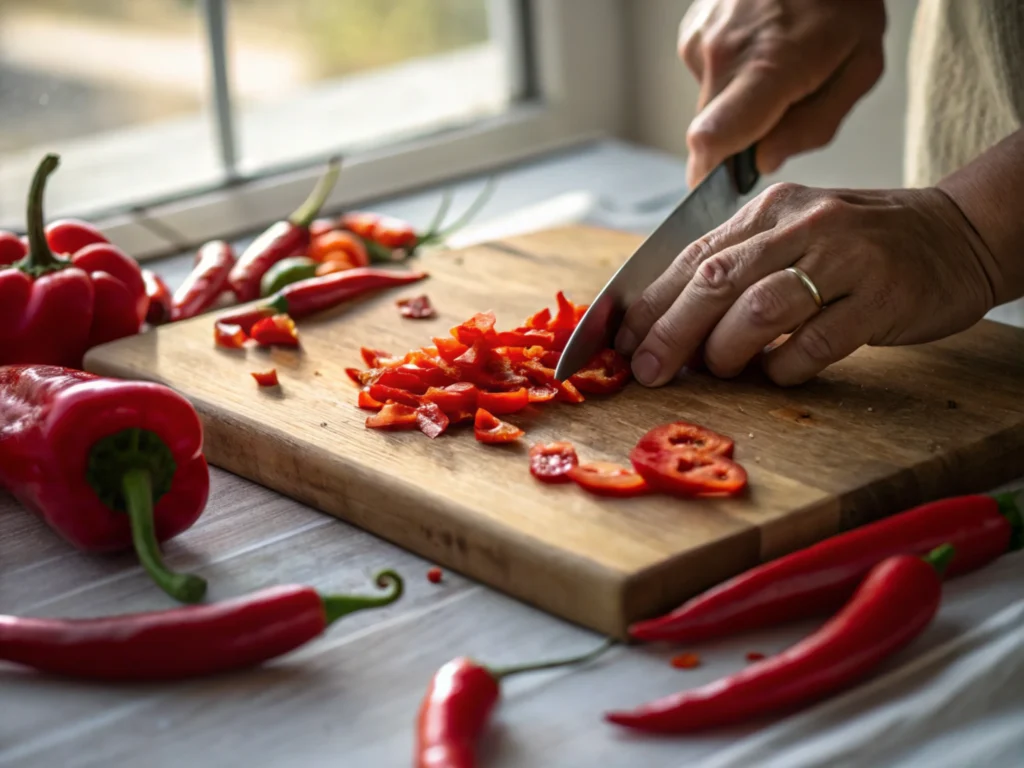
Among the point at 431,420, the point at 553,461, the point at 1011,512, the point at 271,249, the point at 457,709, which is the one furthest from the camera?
the point at 271,249

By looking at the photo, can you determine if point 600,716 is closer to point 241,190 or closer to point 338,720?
point 338,720

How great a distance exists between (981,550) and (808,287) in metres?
0.38

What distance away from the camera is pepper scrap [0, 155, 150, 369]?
1.69 meters

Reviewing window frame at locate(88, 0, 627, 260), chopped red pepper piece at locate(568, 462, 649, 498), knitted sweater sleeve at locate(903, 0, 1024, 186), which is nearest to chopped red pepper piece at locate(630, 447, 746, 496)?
chopped red pepper piece at locate(568, 462, 649, 498)

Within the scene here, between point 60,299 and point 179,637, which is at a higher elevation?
point 60,299

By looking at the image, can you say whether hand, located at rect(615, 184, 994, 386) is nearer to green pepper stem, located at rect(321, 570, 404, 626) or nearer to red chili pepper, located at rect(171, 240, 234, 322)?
green pepper stem, located at rect(321, 570, 404, 626)

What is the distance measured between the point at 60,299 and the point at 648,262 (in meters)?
0.78

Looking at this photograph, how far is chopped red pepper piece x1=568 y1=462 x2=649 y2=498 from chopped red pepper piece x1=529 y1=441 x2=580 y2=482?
1cm

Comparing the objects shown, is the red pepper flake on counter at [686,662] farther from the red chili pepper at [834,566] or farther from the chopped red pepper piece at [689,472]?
the chopped red pepper piece at [689,472]

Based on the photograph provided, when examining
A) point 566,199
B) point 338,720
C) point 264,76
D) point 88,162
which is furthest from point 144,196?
point 338,720

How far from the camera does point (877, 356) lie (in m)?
1.61

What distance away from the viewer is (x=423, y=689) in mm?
1079

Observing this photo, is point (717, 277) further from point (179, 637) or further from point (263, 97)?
point (263, 97)

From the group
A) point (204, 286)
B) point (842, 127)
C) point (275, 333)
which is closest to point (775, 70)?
point (275, 333)
